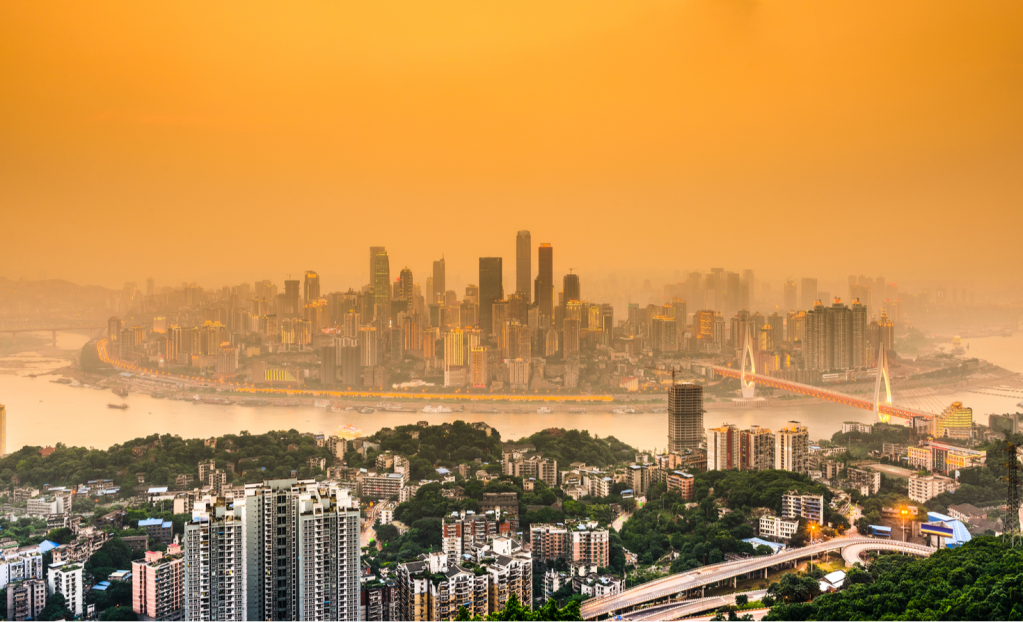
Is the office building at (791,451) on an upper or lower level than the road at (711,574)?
upper

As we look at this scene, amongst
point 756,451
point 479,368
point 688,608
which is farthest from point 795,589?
point 479,368

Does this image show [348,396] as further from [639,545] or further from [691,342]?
[639,545]

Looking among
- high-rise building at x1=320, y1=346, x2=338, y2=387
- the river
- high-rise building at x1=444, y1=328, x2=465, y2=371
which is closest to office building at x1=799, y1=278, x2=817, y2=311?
the river

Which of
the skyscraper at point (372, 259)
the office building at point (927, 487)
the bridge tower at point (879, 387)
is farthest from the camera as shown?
the skyscraper at point (372, 259)

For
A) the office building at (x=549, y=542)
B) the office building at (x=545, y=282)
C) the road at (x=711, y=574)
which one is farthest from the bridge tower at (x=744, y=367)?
the office building at (x=549, y=542)

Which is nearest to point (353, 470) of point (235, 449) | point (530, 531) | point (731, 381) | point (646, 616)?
point (235, 449)

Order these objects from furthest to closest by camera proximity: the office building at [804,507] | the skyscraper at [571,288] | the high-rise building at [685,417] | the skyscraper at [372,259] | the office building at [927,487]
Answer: the skyscraper at [571,288] < the skyscraper at [372,259] < the high-rise building at [685,417] < the office building at [927,487] < the office building at [804,507]

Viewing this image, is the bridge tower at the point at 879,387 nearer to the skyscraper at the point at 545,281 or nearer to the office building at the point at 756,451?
the office building at the point at 756,451
